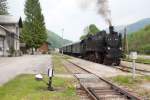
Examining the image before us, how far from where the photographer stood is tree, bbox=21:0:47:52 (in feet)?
299

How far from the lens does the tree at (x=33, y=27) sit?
91.1 m

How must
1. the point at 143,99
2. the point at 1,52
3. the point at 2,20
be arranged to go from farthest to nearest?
the point at 2,20
the point at 1,52
the point at 143,99

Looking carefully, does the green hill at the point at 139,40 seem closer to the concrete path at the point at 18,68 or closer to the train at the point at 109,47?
the train at the point at 109,47

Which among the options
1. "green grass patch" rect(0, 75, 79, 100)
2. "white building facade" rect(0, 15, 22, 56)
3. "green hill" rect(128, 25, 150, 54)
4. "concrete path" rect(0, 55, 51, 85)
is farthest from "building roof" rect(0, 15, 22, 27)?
"green grass patch" rect(0, 75, 79, 100)

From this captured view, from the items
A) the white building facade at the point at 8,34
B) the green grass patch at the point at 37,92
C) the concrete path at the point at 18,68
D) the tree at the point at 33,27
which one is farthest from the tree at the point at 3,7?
the green grass patch at the point at 37,92

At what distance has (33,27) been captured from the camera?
93.2 meters

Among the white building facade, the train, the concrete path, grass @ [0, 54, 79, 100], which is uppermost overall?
A: the white building facade

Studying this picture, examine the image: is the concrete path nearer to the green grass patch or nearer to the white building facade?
the green grass patch

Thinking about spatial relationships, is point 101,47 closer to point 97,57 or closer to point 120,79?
point 97,57

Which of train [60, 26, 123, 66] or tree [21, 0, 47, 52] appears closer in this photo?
train [60, 26, 123, 66]

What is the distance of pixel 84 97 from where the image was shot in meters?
12.3

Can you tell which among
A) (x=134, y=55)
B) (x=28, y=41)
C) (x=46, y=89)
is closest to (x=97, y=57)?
(x=134, y=55)

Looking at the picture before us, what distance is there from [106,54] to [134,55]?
1486 cm

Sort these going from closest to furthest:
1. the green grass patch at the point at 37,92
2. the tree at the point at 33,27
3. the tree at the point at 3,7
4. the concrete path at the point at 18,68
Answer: the green grass patch at the point at 37,92, the concrete path at the point at 18,68, the tree at the point at 33,27, the tree at the point at 3,7
